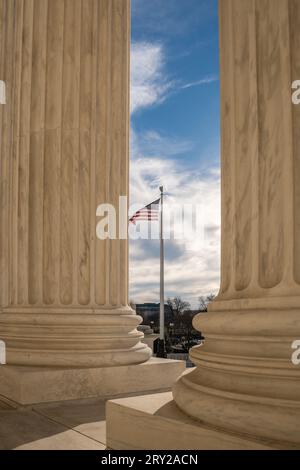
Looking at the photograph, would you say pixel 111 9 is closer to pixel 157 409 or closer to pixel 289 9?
pixel 289 9

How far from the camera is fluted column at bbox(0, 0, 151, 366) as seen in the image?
55.4 m

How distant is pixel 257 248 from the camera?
95.9 ft

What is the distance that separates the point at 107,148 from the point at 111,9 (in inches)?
668

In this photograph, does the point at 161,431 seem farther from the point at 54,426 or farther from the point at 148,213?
the point at 148,213

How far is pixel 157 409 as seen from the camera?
31141 mm

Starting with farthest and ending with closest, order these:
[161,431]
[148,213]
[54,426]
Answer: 1. [148,213]
2. [54,426]
3. [161,431]

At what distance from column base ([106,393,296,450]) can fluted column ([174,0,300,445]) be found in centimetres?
102

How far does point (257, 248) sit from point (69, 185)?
3285cm

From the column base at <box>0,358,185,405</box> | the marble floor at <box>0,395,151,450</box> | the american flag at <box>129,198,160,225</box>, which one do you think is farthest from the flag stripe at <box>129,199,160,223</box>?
the marble floor at <box>0,395,151,450</box>

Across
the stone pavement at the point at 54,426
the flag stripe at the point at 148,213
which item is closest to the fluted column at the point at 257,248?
the stone pavement at the point at 54,426

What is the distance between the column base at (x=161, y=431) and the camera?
25219 mm

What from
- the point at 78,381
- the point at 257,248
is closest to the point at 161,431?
the point at 257,248

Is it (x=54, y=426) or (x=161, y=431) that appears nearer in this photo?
(x=161, y=431)

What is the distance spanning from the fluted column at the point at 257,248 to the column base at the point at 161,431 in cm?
102
